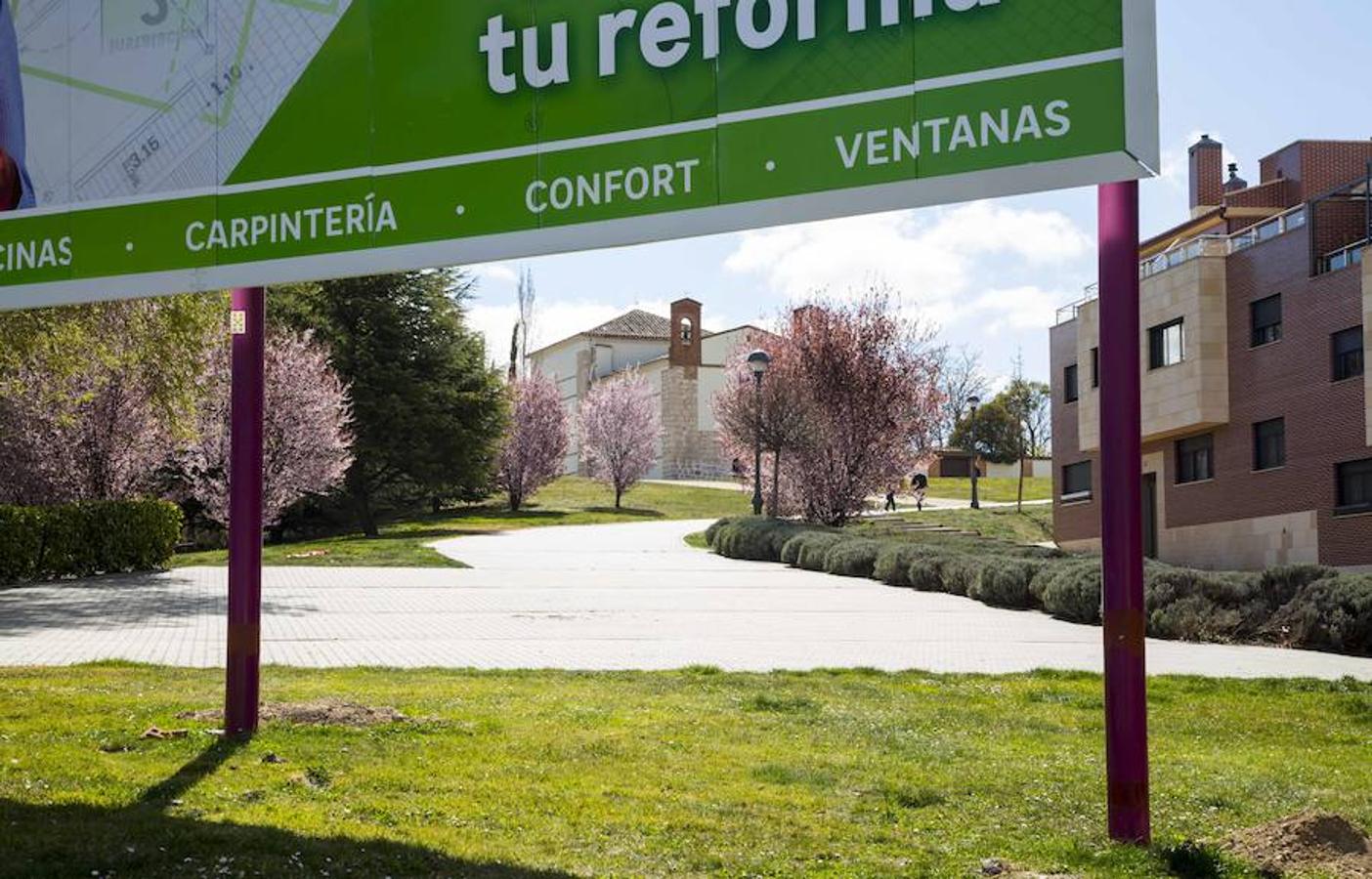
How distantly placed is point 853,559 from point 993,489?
46.3m

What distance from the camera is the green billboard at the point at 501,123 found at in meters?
5.81

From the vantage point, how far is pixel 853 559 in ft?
88.2

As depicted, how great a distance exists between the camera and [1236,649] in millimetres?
15547

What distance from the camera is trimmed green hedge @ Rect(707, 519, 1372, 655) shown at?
15797 mm

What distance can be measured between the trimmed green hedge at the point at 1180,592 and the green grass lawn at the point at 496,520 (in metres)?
10.1

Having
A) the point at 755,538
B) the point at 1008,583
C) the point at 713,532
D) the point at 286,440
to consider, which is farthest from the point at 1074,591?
the point at 286,440

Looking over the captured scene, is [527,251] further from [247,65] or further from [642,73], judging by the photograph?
[247,65]

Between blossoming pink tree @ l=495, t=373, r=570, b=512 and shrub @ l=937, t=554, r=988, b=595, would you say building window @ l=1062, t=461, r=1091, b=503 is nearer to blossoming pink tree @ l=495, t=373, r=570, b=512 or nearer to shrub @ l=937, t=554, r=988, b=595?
shrub @ l=937, t=554, r=988, b=595

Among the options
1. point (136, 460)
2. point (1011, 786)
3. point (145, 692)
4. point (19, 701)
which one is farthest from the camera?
point (136, 460)

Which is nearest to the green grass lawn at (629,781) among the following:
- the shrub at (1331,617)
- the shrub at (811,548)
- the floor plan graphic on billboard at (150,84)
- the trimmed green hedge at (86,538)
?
the floor plan graphic on billboard at (150,84)

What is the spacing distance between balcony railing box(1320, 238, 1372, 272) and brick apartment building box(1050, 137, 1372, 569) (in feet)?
0.15

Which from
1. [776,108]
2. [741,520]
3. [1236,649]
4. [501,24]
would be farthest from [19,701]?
[741,520]

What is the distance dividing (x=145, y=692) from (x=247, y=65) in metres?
4.65

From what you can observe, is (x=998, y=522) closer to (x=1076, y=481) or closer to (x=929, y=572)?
(x=1076, y=481)
